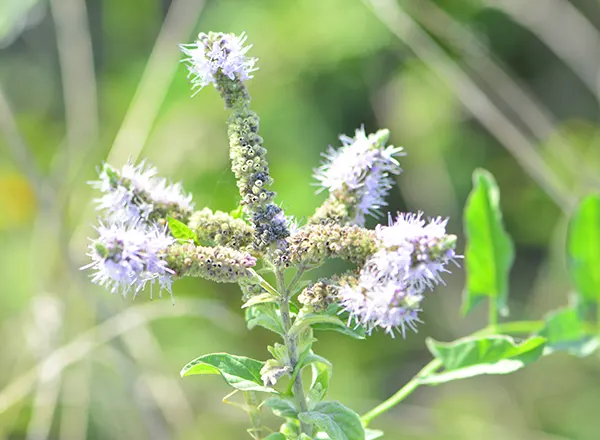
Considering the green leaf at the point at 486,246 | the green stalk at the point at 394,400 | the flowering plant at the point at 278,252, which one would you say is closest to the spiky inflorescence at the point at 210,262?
the flowering plant at the point at 278,252

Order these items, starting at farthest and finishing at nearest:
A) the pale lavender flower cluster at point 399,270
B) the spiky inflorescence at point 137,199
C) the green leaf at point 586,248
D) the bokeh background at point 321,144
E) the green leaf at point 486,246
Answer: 1. the bokeh background at point 321,144
2. the green leaf at point 586,248
3. the green leaf at point 486,246
4. the spiky inflorescence at point 137,199
5. the pale lavender flower cluster at point 399,270

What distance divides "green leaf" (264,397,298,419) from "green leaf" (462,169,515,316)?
1.80ft

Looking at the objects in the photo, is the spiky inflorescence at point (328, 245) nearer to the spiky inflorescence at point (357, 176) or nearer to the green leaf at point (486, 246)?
the spiky inflorescence at point (357, 176)

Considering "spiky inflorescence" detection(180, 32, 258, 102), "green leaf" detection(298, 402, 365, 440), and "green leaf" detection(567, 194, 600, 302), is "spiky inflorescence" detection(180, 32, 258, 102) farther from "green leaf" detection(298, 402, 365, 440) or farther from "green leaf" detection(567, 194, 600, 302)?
"green leaf" detection(567, 194, 600, 302)

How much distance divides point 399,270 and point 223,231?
0.68 ft

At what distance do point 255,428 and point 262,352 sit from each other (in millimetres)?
1652

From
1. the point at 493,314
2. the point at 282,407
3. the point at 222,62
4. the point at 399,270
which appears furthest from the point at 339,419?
the point at 493,314

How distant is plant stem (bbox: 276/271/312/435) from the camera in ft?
2.72

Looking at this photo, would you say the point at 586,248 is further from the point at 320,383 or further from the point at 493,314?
the point at 320,383

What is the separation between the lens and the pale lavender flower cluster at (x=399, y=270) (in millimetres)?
779

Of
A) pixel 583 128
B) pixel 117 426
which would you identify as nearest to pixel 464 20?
pixel 583 128

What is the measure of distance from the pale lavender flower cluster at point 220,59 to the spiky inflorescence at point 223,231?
0.16 metres

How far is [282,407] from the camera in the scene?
2.75 feet

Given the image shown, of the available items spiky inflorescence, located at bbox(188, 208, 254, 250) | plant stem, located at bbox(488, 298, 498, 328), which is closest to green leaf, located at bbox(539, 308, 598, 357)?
plant stem, located at bbox(488, 298, 498, 328)
